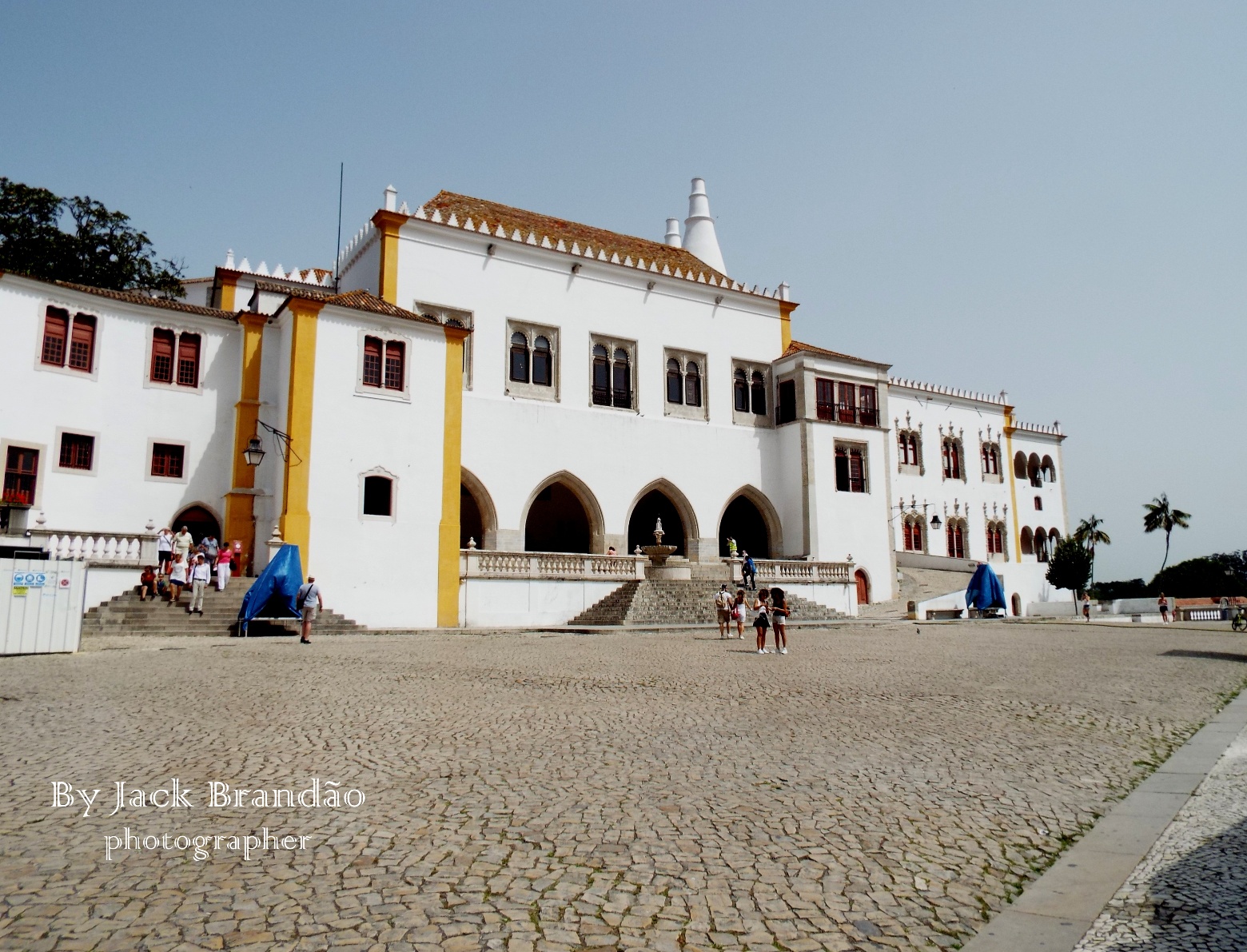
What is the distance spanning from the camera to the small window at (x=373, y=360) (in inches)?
914

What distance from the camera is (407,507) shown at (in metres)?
22.9

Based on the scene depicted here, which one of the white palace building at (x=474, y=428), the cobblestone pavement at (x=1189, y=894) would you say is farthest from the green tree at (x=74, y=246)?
the cobblestone pavement at (x=1189, y=894)

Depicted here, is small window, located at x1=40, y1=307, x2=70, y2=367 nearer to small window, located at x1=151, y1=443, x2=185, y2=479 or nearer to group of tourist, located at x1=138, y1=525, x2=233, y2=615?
small window, located at x1=151, y1=443, x2=185, y2=479

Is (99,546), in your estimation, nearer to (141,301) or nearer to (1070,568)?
(141,301)

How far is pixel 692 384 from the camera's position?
33188 mm

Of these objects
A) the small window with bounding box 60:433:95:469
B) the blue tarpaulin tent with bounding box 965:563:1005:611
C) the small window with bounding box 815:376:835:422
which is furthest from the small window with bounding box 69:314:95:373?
the blue tarpaulin tent with bounding box 965:563:1005:611

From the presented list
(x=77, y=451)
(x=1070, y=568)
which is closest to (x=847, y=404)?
(x=1070, y=568)

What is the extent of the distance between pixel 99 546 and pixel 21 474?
409cm

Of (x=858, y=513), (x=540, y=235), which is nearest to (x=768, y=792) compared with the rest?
(x=540, y=235)

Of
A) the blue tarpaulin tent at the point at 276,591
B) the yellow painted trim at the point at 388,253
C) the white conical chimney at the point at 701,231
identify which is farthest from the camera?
the white conical chimney at the point at 701,231

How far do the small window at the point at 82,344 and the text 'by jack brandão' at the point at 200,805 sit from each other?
1996 cm

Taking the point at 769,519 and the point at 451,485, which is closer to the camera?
the point at 451,485

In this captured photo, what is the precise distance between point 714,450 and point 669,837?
94.3 feet

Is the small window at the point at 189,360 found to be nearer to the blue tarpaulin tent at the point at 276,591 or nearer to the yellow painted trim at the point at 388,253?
the yellow painted trim at the point at 388,253
